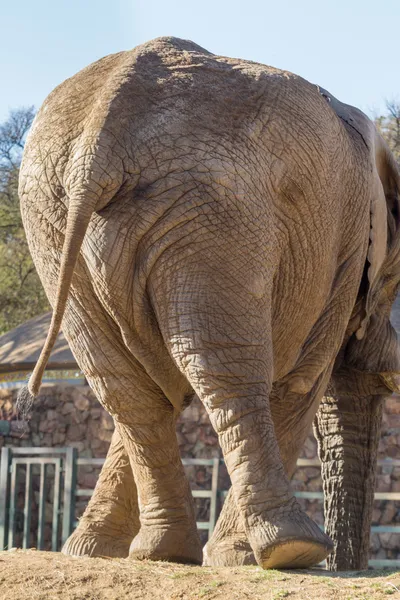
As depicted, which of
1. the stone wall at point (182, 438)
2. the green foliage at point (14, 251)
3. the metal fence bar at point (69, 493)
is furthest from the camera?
the green foliage at point (14, 251)

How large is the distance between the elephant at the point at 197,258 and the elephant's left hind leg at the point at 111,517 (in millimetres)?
14

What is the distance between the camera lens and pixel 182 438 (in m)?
11.6

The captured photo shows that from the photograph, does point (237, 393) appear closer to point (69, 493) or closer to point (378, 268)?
point (378, 268)

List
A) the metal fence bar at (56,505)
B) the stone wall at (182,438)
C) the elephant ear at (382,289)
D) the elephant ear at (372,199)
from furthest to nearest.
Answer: the stone wall at (182,438), the metal fence bar at (56,505), the elephant ear at (382,289), the elephant ear at (372,199)

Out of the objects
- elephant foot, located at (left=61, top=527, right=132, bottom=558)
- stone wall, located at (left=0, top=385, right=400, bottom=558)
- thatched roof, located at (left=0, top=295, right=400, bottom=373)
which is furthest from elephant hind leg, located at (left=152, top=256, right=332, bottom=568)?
thatched roof, located at (left=0, top=295, right=400, bottom=373)

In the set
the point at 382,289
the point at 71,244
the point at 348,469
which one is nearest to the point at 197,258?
the point at 71,244

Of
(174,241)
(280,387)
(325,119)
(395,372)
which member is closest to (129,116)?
(174,241)

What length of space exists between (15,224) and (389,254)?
15081 mm

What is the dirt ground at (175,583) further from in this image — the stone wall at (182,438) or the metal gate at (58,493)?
the stone wall at (182,438)

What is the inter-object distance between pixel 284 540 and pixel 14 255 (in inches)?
673

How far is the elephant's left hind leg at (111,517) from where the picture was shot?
447 cm

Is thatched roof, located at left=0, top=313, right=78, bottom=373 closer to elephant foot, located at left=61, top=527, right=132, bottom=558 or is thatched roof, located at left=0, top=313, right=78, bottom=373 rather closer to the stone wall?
the stone wall

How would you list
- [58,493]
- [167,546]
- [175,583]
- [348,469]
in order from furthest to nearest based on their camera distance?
[58,493] → [348,469] → [167,546] → [175,583]

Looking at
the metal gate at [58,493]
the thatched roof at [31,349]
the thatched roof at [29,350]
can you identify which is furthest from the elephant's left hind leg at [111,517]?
the thatched roof at [29,350]
